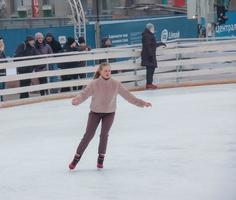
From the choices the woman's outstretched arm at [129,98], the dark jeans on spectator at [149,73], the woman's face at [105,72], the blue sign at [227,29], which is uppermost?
the woman's face at [105,72]

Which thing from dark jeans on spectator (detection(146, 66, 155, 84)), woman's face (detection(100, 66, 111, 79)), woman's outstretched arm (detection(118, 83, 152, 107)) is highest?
woman's face (detection(100, 66, 111, 79))

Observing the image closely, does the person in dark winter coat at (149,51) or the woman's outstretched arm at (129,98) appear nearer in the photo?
the woman's outstretched arm at (129,98)

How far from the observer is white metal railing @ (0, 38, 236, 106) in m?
15.3

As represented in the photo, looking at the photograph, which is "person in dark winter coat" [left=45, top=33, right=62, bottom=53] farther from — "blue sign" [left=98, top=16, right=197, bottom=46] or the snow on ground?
"blue sign" [left=98, top=16, right=197, bottom=46]

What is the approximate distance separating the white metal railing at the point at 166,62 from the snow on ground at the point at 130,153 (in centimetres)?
157

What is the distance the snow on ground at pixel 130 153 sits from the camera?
21.7 feet

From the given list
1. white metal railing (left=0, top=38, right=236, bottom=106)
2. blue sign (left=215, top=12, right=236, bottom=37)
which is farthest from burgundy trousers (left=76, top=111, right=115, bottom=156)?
blue sign (left=215, top=12, right=236, bottom=37)

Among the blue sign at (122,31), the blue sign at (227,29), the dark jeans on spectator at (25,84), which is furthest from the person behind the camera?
the blue sign at (227,29)

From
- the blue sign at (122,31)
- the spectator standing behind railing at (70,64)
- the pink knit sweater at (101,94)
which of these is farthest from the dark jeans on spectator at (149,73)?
the pink knit sweater at (101,94)

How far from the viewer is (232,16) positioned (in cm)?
3072

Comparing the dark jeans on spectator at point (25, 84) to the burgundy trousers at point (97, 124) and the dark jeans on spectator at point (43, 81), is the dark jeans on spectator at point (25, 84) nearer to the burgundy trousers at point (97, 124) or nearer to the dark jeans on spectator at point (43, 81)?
the dark jeans on spectator at point (43, 81)

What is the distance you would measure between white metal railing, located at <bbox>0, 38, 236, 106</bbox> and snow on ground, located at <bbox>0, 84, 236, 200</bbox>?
5.14ft

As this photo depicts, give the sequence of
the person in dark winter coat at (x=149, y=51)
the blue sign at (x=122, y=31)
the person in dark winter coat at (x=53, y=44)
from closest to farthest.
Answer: the person in dark winter coat at (x=149, y=51), the person in dark winter coat at (x=53, y=44), the blue sign at (x=122, y=31)

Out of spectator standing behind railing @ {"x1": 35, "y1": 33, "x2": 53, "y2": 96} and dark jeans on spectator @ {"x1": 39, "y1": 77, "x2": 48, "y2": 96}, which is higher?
spectator standing behind railing @ {"x1": 35, "y1": 33, "x2": 53, "y2": 96}
